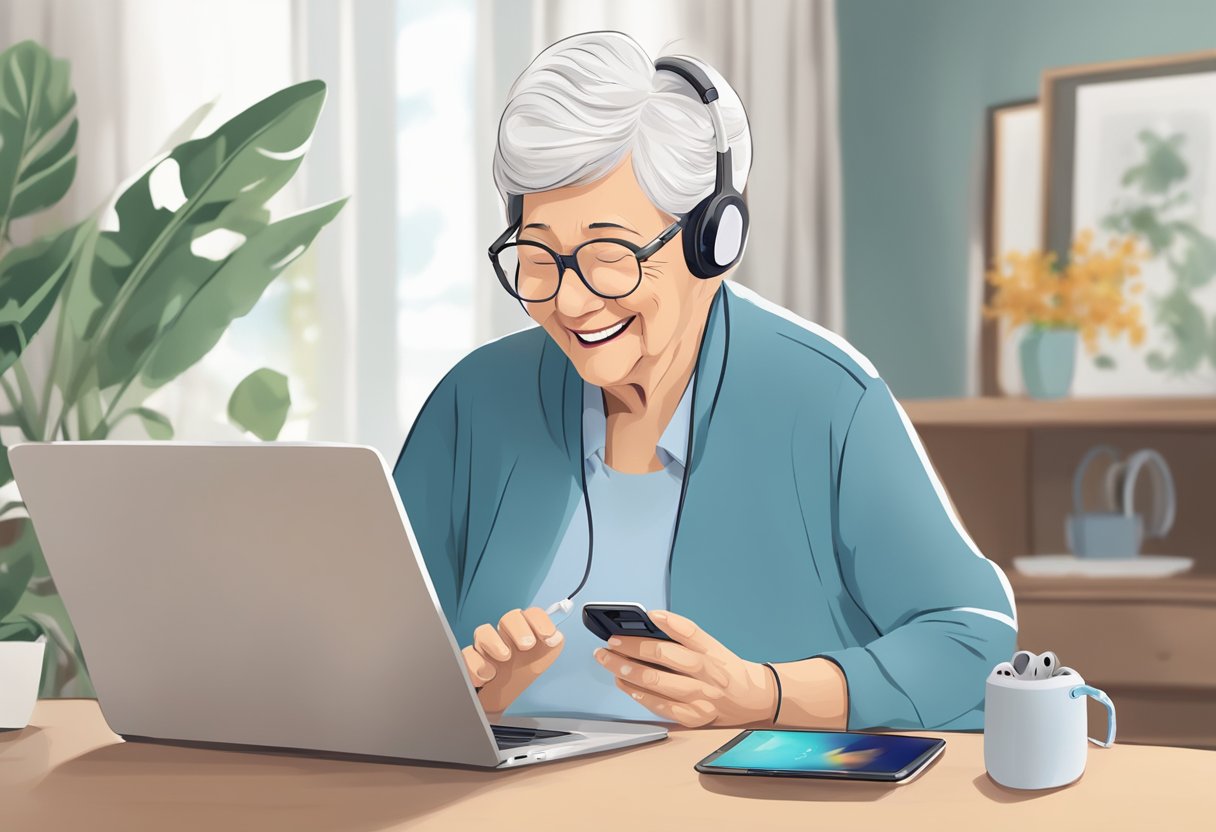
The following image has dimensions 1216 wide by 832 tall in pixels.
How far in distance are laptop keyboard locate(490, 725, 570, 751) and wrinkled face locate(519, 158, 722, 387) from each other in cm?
41

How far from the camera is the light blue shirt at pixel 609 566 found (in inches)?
54.9

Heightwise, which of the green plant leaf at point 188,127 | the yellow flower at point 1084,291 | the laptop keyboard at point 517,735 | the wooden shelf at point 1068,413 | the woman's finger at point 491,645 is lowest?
the laptop keyboard at point 517,735

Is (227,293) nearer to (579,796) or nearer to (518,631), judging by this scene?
(518,631)

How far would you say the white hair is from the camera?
51.2 inches

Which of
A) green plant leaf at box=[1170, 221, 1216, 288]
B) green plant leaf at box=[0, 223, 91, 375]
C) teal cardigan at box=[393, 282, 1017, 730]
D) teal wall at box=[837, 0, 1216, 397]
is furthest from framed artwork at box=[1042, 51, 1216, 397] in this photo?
green plant leaf at box=[0, 223, 91, 375]

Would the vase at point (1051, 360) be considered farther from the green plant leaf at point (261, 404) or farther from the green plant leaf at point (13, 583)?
the green plant leaf at point (13, 583)

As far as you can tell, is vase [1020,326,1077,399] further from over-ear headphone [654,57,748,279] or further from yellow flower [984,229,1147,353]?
over-ear headphone [654,57,748,279]

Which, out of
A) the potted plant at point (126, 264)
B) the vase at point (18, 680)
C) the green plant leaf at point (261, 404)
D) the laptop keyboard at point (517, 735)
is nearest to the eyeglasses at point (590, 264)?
the laptop keyboard at point (517, 735)

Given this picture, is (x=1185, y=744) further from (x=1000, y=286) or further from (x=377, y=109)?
(x=377, y=109)

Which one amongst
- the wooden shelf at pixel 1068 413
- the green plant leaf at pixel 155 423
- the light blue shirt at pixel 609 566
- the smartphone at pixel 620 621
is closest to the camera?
the smartphone at pixel 620 621

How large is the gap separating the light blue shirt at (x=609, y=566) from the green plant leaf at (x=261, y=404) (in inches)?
54.8

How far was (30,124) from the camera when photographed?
102 inches

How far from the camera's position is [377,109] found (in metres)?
3.32

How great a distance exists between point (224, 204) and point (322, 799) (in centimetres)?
186
